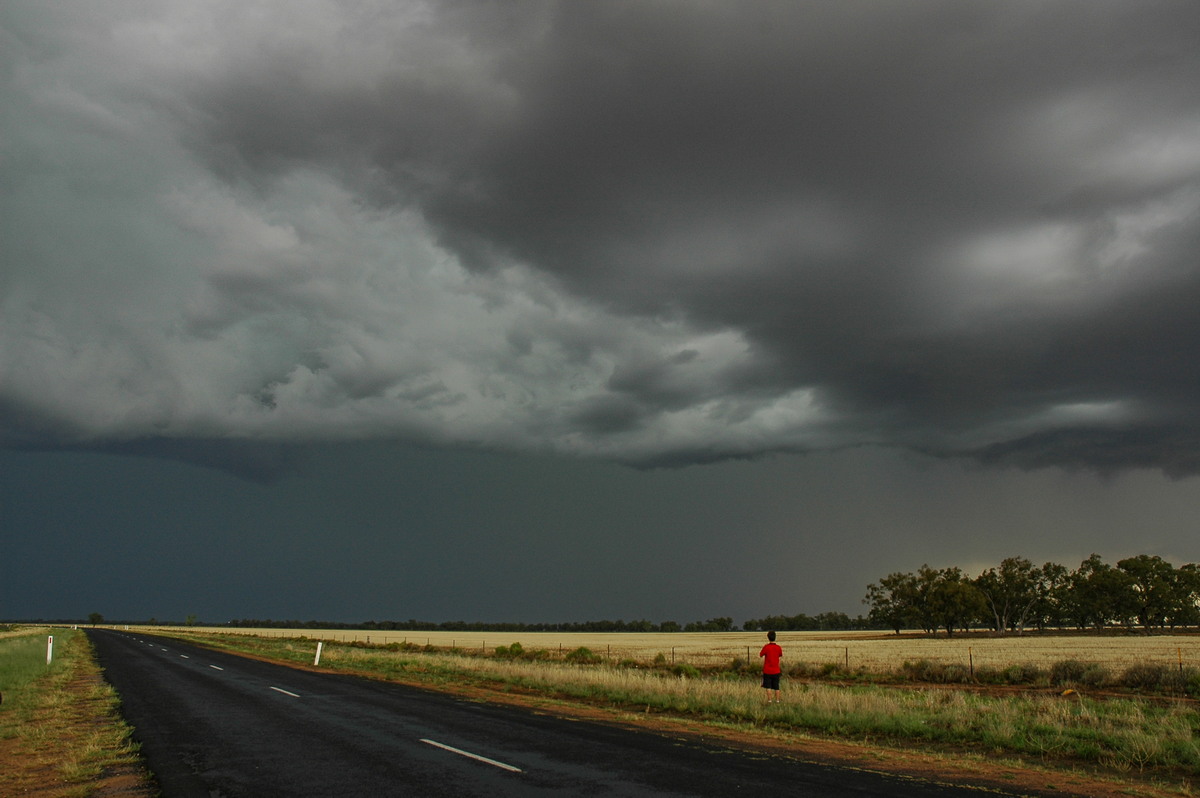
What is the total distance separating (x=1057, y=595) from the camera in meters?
140

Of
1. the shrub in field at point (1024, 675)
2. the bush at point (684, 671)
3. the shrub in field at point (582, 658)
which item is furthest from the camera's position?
the shrub in field at point (582, 658)

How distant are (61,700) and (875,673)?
3577 cm

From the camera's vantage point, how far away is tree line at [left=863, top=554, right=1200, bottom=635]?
126000mm

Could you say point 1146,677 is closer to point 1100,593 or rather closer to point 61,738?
point 61,738

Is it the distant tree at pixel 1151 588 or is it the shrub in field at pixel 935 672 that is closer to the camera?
the shrub in field at pixel 935 672

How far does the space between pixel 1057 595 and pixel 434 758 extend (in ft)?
524

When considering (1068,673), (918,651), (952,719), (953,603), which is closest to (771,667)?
(952,719)

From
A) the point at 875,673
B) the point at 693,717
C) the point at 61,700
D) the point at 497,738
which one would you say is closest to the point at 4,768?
the point at 497,738

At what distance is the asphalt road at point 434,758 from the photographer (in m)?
9.77

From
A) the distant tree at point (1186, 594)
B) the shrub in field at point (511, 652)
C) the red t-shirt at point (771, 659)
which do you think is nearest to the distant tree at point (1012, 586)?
the distant tree at point (1186, 594)

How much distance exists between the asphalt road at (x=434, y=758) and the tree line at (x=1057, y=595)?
398 feet

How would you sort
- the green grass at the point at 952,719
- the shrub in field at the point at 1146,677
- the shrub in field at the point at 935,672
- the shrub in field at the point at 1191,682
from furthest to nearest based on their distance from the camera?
the shrub in field at the point at 935,672 < the shrub in field at the point at 1146,677 < the shrub in field at the point at 1191,682 < the green grass at the point at 952,719

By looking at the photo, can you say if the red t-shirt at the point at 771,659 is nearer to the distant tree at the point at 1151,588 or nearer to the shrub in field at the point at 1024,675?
the shrub in field at the point at 1024,675

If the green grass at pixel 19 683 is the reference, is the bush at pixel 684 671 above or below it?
below
